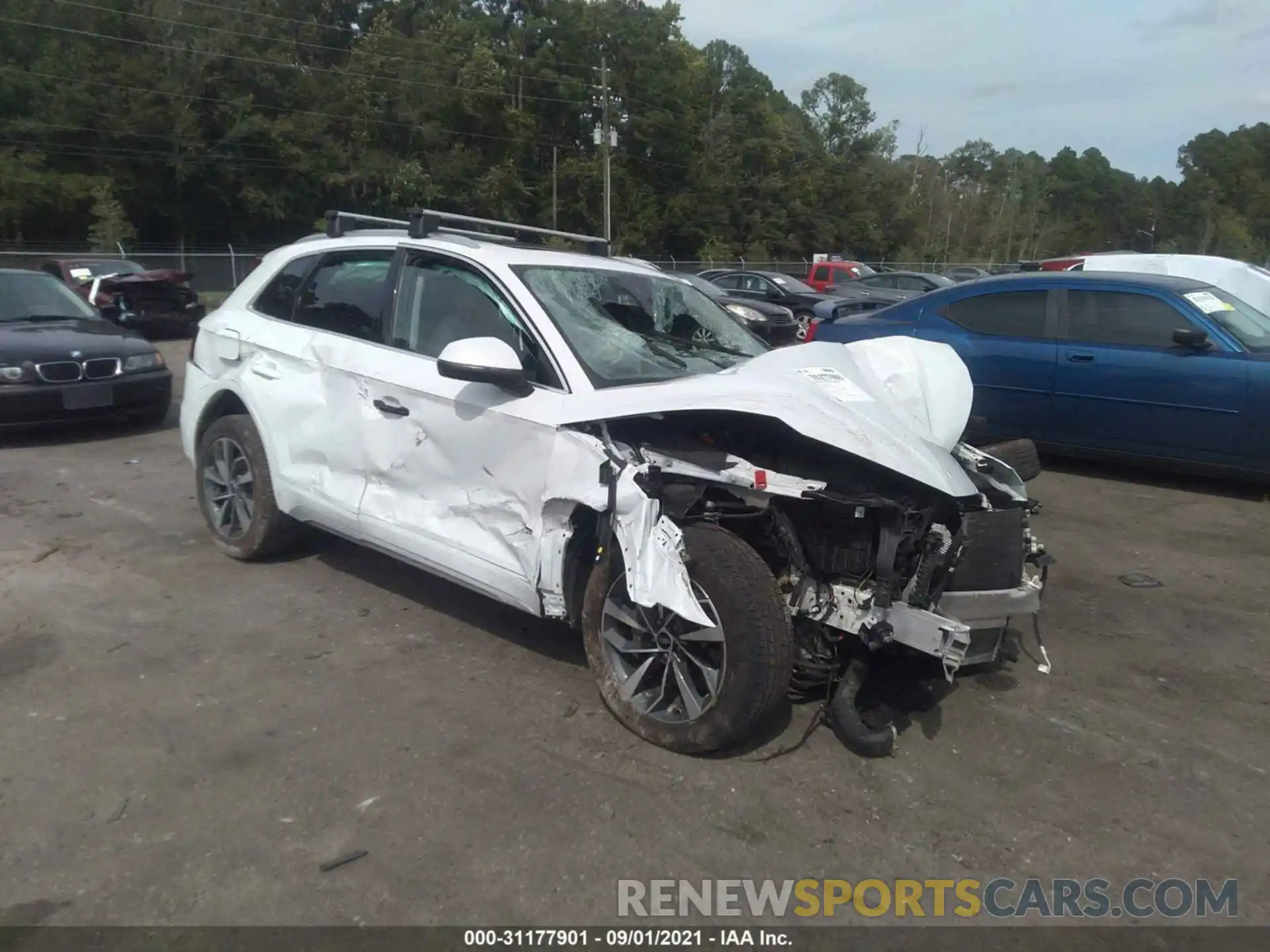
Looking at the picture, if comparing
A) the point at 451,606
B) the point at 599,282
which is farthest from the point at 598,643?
the point at 599,282

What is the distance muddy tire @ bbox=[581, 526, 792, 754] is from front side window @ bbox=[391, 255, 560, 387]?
3.90 ft

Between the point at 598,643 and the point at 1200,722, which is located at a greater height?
the point at 598,643

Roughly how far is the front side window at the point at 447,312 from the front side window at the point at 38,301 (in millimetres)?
6101

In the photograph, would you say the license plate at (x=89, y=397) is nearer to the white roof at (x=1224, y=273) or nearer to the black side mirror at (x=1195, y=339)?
the black side mirror at (x=1195, y=339)

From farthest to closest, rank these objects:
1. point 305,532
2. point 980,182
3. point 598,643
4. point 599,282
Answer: point 980,182, point 305,532, point 599,282, point 598,643

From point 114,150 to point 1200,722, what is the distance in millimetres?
46002

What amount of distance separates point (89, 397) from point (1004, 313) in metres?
7.69

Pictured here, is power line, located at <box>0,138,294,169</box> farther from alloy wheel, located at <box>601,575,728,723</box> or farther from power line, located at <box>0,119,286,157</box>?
alloy wheel, located at <box>601,575,728,723</box>

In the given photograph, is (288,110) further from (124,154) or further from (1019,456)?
(1019,456)

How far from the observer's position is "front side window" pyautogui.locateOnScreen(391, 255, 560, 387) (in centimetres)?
431

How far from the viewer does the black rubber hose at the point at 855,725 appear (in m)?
3.54

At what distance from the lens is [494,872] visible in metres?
2.94

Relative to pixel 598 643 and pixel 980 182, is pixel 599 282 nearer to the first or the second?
pixel 598 643

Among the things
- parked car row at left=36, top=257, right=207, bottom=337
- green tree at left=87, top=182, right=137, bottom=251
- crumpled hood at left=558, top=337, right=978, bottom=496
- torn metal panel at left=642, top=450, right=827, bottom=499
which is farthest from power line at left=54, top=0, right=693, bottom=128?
torn metal panel at left=642, top=450, right=827, bottom=499
